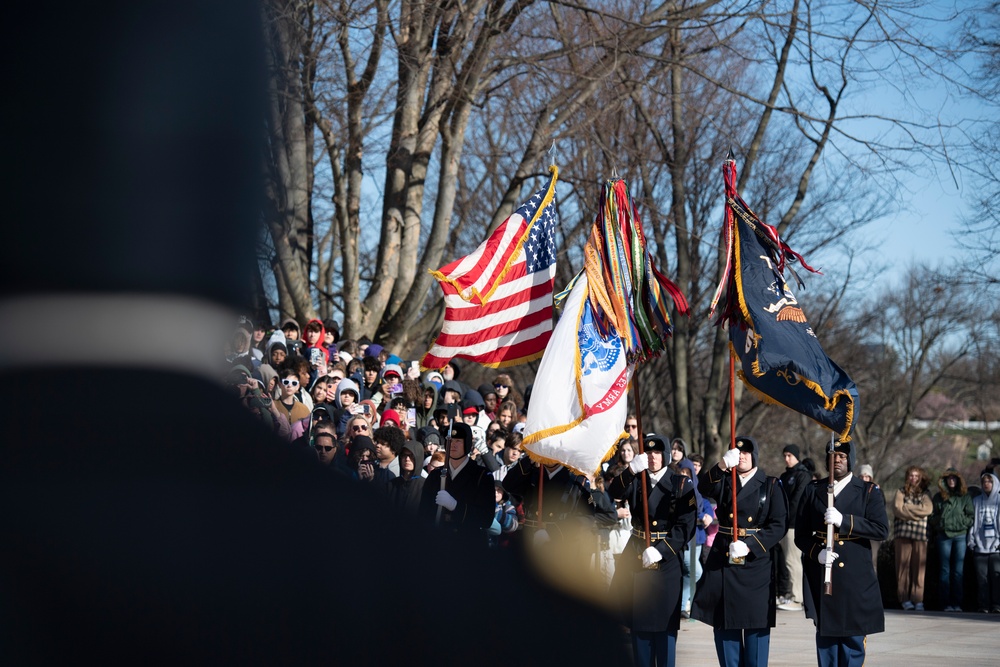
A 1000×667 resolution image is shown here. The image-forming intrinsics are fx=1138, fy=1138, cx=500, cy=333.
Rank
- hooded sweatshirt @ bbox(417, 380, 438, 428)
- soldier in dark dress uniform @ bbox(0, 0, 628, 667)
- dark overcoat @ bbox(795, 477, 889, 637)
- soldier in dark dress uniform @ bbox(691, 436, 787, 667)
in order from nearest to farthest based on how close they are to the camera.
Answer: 1. soldier in dark dress uniform @ bbox(0, 0, 628, 667)
2. dark overcoat @ bbox(795, 477, 889, 637)
3. soldier in dark dress uniform @ bbox(691, 436, 787, 667)
4. hooded sweatshirt @ bbox(417, 380, 438, 428)

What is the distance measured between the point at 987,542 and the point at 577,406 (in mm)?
9010

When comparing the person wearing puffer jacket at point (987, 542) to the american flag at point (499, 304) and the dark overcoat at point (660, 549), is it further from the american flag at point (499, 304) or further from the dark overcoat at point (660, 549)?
the american flag at point (499, 304)

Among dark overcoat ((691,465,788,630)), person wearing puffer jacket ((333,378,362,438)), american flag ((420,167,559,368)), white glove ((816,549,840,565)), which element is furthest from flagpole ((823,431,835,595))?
person wearing puffer jacket ((333,378,362,438))

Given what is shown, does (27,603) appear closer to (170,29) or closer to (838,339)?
(170,29)

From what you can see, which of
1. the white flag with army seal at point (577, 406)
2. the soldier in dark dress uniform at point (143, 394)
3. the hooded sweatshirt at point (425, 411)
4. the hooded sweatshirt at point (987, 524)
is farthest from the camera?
the hooded sweatshirt at point (987, 524)

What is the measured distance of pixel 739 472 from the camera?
8.12 metres

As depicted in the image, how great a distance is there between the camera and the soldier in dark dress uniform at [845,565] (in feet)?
24.8

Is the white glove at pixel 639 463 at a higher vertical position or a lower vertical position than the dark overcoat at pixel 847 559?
higher

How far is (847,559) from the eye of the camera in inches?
304

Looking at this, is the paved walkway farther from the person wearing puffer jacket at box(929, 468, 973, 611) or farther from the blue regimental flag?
the blue regimental flag

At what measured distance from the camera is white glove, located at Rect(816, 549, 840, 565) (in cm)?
759

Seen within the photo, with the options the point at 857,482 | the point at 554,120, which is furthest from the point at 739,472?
the point at 554,120

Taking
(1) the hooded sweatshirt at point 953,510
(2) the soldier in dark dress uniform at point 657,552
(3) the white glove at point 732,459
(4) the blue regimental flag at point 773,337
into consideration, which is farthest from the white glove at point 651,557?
(1) the hooded sweatshirt at point 953,510

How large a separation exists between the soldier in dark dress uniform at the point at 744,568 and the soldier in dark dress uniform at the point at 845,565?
272mm
